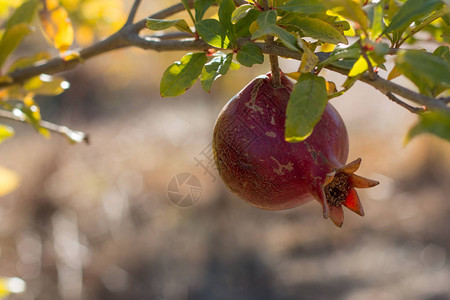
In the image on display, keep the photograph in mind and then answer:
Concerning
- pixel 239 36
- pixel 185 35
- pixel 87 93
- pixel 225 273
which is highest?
pixel 239 36

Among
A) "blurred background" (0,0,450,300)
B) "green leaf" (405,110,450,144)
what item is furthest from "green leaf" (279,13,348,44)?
"blurred background" (0,0,450,300)

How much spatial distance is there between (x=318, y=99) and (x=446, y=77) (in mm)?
143

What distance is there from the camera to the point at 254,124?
70 centimetres

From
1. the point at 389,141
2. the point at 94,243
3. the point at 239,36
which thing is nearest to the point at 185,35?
the point at 239,36

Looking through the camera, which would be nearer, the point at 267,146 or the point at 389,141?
the point at 267,146

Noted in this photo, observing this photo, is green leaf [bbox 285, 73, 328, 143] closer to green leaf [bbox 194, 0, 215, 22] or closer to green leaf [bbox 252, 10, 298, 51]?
green leaf [bbox 252, 10, 298, 51]

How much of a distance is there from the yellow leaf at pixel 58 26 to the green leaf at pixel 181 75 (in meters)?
0.46

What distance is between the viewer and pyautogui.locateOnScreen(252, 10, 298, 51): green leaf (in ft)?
1.89

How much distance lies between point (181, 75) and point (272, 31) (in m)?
0.19

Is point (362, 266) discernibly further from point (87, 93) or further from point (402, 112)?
point (87, 93)

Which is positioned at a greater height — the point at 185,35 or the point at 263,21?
the point at 263,21

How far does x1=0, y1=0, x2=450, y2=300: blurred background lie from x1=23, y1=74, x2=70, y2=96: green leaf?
1.09 metres

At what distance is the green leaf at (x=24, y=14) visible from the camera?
116 centimetres

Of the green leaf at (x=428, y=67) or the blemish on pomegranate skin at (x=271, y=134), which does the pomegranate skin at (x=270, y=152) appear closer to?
the blemish on pomegranate skin at (x=271, y=134)
